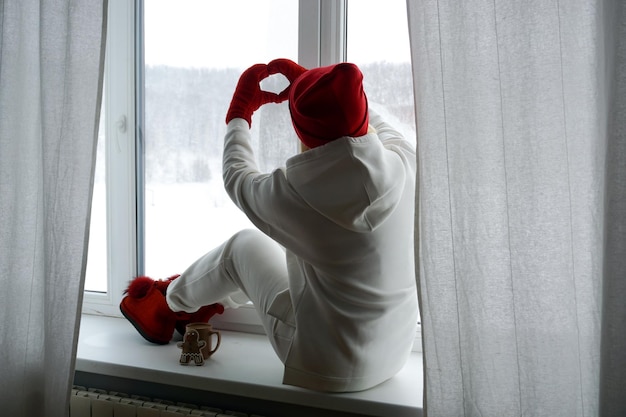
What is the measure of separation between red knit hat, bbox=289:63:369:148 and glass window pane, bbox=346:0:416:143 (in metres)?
0.40

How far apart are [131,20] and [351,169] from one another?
3.67 feet

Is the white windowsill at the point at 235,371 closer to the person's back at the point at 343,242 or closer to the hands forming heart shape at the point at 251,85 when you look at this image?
the person's back at the point at 343,242

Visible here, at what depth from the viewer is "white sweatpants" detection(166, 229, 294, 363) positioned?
138 cm

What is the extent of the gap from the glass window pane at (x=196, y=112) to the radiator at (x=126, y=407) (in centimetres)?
48

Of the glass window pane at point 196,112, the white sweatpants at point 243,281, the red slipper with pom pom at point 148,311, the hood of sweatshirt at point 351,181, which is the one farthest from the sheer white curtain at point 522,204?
the red slipper with pom pom at point 148,311

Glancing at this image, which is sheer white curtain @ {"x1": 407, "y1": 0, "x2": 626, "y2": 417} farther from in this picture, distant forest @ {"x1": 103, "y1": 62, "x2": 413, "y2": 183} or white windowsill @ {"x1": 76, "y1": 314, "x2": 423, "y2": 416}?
distant forest @ {"x1": 103, "y1": 62, "x2": 413, "y2": 183}

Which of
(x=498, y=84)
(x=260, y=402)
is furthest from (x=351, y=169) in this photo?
(x=260, y=402)

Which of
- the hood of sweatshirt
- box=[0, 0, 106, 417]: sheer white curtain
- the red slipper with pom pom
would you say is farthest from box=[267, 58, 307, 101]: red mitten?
the red slipper with pom pom

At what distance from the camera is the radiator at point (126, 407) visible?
4.72ft

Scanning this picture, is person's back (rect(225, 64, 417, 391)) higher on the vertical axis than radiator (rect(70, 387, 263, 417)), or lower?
higher

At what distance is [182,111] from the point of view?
1850 mm

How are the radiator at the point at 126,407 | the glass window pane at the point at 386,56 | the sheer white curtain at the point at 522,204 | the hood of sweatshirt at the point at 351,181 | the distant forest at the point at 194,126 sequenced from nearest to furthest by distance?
the sheer white curtain at the point at 522,204 < the hood of sweatshirt at the point at 351,181 < the radiator at the point at 126,407 < the glass window pane at the point at 386,56 < the distant forest at the point at 194,126

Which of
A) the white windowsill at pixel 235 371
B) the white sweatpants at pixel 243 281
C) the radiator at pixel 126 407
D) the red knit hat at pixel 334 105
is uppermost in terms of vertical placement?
the red knit hat at pixel 334 105

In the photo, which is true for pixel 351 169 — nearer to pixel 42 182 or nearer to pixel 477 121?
pixel 477 121
